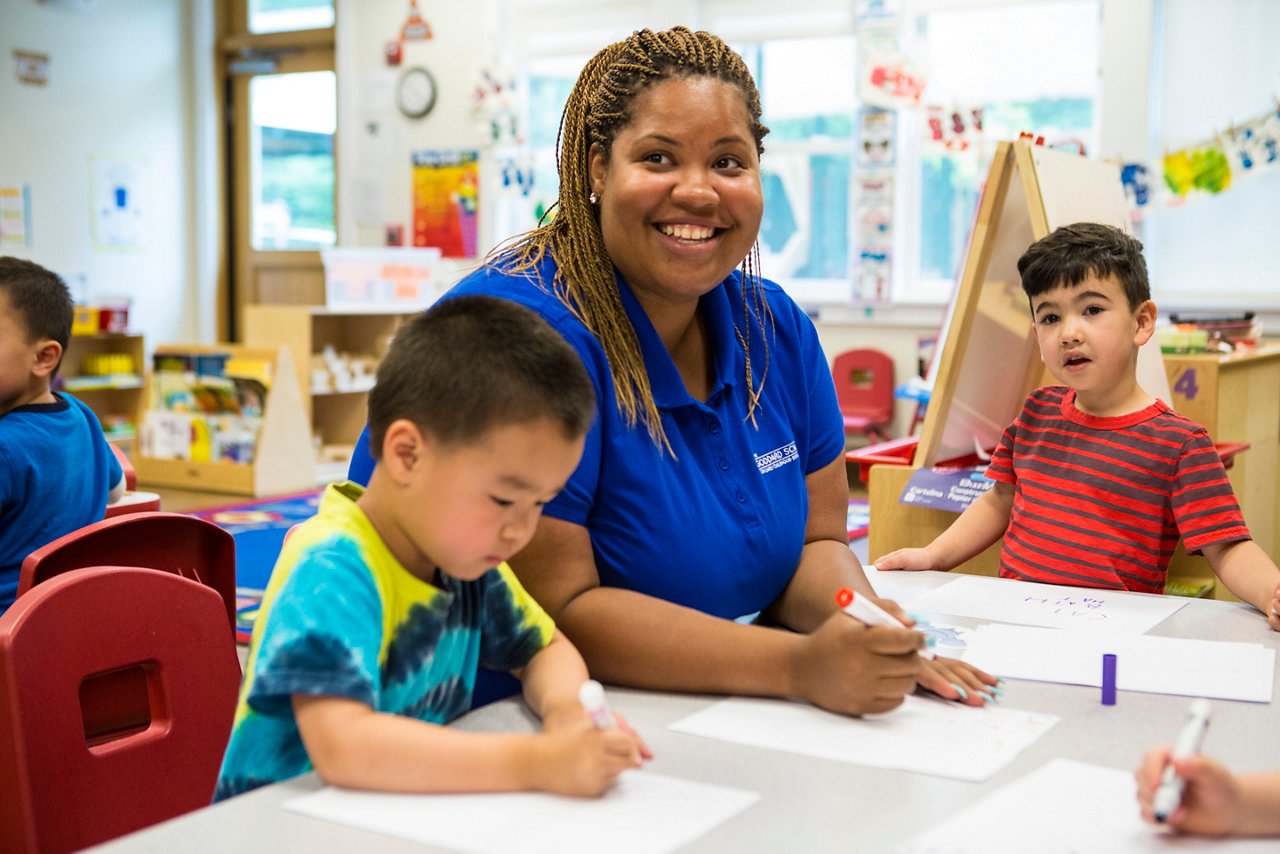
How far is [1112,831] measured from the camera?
2.80 ft

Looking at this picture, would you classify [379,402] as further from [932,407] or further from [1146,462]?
[932,407]

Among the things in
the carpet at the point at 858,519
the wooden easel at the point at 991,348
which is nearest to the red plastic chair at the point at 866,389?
the carpet at the point at 858,519

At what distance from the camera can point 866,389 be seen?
6.38 meters

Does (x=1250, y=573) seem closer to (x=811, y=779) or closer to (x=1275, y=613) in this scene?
(x=1275, y=613)

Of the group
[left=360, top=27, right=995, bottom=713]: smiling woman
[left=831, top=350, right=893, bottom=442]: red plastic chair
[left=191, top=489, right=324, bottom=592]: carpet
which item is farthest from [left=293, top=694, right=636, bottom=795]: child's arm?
[left=831, top=350, right=893, bottom=442]: red plastic chair

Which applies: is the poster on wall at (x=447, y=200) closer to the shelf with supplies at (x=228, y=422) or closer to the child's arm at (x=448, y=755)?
the shelf with supplies at (x=228, y=422)

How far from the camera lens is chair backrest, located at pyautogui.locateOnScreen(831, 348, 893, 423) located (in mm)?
6340

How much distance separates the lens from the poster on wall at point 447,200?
7492mm

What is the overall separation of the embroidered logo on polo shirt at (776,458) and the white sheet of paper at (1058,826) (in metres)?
0.52

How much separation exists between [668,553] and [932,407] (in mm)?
1119

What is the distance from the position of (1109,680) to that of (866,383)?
537 cm

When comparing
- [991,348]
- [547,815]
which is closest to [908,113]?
[991,348]

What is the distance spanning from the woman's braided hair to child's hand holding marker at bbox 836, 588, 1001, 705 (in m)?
0.31

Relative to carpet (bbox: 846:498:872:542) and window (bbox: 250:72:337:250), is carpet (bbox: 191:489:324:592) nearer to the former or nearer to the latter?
carpet (bbox: 846:498:872:542)
